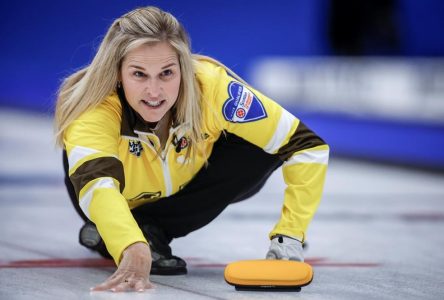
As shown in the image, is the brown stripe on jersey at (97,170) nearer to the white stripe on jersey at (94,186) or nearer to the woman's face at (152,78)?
the white stripe on jersey at (94,186)

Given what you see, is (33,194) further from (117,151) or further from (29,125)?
(29,125)

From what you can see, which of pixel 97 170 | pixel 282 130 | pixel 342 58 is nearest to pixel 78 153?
pixel 97 170

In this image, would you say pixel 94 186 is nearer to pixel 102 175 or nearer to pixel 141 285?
pixel 102 175

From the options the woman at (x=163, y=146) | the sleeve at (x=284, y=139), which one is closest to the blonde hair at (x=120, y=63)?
the woman at (x=163, y=146)

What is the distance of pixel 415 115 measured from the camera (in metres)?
7.70

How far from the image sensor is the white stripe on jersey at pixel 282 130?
306 cm

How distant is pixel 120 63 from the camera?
290cm

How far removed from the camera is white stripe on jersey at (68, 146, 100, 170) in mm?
2746

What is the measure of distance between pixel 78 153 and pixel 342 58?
5.92 meters

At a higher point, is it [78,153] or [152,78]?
[152,78]

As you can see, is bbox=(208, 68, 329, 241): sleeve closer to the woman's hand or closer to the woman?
the woman

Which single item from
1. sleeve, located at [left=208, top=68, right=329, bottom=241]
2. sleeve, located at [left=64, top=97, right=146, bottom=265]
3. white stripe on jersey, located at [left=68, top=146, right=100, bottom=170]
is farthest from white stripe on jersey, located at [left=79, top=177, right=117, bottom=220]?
sleeve, located at [left=208, top=68, right=329, bottom=241]

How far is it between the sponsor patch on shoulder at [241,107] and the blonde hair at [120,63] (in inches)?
4.1

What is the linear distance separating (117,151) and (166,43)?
14.8 inches
